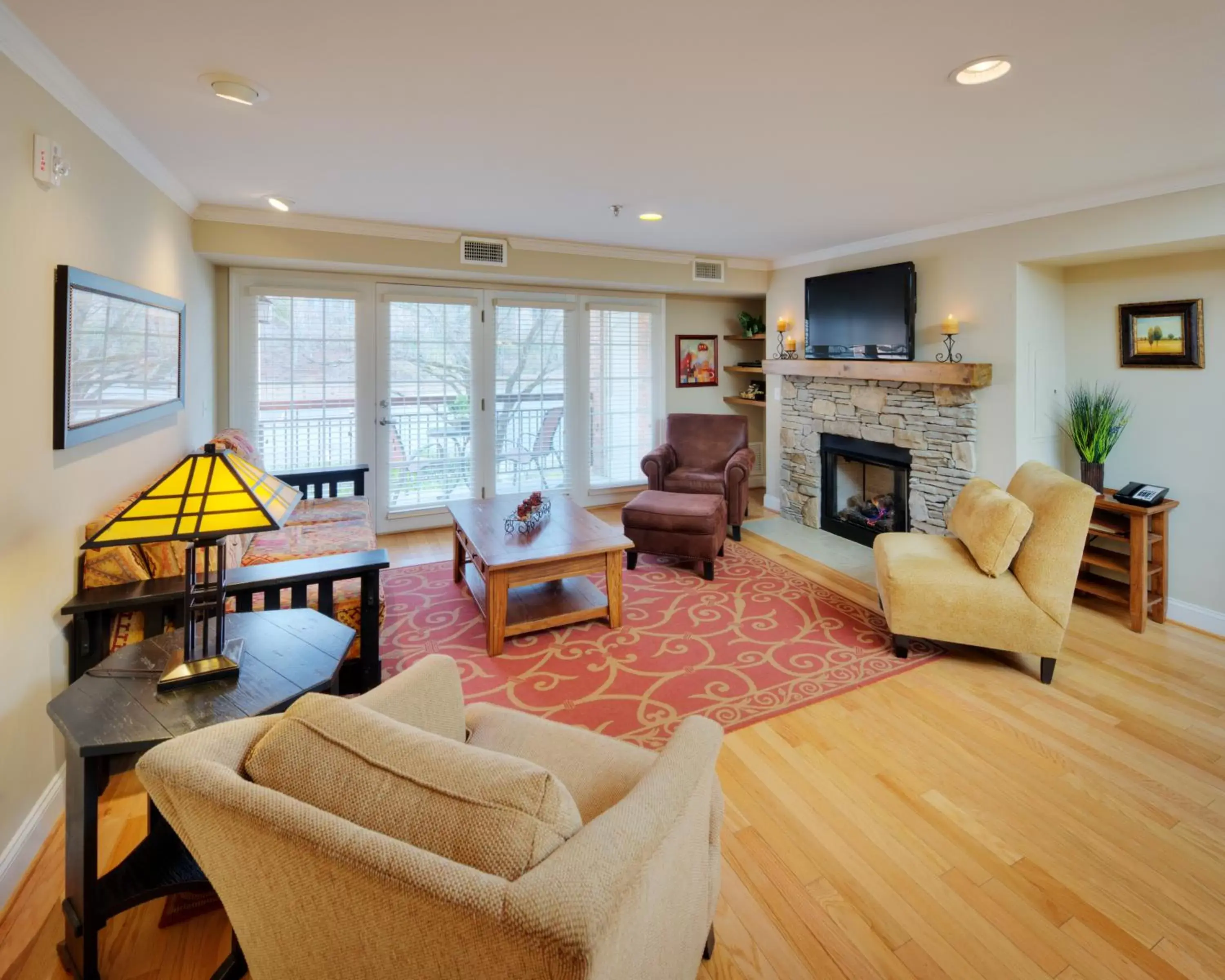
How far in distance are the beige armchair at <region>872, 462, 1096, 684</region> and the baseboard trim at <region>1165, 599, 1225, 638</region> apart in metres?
1.27

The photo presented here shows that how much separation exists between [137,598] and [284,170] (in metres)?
2.28

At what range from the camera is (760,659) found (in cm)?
298

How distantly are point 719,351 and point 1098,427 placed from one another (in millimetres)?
3521

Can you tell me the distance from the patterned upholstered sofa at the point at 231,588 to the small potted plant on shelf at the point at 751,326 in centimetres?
453

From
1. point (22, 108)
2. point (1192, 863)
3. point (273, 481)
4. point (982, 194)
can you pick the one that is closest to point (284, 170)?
point (22, 108)

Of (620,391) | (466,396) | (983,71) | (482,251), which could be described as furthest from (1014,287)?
(466,396)

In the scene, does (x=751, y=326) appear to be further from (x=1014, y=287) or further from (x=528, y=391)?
(x=1014, y=287)

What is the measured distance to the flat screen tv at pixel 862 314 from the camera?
4.33m

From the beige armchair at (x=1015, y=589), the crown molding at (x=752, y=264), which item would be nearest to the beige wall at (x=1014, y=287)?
the beige armchair at (x=1015, y=589)

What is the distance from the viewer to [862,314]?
4.65m

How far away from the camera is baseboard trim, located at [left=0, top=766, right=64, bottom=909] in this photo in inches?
63.4

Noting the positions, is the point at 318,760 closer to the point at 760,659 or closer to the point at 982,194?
the point at 760,659

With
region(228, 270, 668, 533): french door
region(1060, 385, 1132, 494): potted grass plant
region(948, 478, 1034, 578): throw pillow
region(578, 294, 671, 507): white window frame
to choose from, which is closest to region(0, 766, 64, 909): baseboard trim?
region(228, 270, 668, 533): french door

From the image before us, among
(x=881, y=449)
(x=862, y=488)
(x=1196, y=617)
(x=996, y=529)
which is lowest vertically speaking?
(x=1196, y=617)
